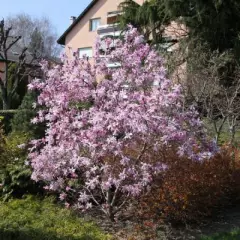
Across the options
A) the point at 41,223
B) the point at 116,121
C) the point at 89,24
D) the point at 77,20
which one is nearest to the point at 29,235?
the point at 41,223

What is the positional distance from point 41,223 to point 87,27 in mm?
32003

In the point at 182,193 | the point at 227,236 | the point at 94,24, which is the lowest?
the point at 227,236

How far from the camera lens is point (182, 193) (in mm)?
5871

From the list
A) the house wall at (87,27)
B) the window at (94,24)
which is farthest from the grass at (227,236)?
the window at (94,24)

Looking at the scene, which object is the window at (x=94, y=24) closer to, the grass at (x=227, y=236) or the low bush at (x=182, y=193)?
the low bush at (x=182, y=193)

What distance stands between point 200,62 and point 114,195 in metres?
8.04

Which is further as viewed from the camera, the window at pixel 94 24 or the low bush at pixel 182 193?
the window at pixel 94 24

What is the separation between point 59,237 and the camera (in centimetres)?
533

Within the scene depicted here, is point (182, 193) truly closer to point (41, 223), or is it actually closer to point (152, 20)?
point (41, 223)

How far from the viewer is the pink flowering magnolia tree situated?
199 inches

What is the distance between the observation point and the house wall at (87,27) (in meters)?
34.8

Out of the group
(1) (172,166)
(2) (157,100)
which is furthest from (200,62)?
(2) (157,100)

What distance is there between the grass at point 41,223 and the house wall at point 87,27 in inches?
1159

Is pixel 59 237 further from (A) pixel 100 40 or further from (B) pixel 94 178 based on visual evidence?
(A) pixel 100 40
